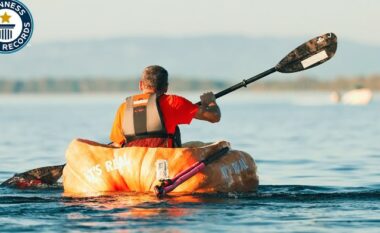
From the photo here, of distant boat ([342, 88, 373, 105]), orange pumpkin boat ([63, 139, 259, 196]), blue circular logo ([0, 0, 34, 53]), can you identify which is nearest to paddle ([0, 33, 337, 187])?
orange pumpkin boat ([63, 139, 259, 196])

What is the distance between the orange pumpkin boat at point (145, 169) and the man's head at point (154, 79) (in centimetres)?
79

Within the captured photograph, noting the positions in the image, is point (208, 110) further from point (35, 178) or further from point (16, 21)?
point (16, 21)

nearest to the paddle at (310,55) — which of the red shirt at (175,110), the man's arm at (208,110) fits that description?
the man's arm at (208,110)

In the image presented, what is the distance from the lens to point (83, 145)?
15.0 meters

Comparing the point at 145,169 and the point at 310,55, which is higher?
the point at 310,55

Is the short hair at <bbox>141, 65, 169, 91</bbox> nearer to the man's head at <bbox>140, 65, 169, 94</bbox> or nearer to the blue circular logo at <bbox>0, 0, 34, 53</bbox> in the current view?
the man's head at <bbox>140, 65, 169, 94</bbox>

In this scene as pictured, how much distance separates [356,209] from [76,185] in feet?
12.6

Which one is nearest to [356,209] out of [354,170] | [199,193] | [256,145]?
[199,193]

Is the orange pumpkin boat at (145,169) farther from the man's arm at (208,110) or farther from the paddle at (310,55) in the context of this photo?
the paddle at (310,55)

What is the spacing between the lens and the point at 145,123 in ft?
47.5

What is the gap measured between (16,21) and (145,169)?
15.7 metres

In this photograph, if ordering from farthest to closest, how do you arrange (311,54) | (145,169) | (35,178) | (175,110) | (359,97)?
(359,97), (35,178), (311,54), (175,110), (145,169)

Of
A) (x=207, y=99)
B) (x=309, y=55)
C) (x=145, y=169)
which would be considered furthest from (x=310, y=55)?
(x=145, y=169)

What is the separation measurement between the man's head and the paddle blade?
2.90 meters
